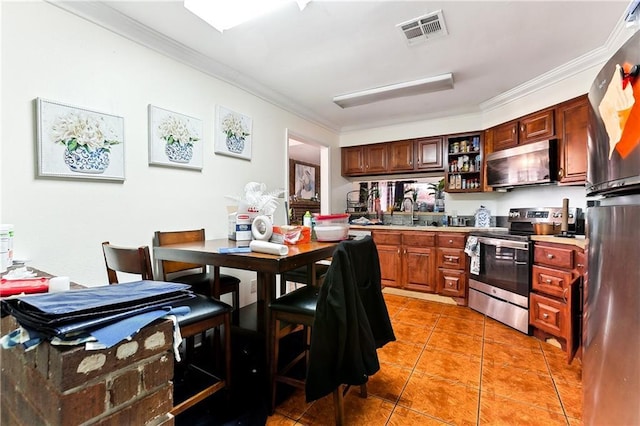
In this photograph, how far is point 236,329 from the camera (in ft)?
7.47

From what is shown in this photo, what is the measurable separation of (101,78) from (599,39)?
3.62 metres

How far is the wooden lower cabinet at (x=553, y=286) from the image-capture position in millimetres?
2281

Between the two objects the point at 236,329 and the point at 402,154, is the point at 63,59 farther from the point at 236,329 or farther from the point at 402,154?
the point at 402,154

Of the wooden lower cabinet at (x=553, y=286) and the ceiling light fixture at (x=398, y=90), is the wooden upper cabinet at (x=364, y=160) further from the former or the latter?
the wooden lower cabinet at (x=553, y=286)

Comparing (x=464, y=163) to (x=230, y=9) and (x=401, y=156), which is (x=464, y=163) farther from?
(x=230, y=9)

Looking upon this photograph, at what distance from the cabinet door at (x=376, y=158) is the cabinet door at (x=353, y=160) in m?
0.09

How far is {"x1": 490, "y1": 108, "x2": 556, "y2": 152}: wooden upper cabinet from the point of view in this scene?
2.85m

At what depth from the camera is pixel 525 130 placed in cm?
309

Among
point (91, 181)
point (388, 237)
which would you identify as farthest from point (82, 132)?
point (388, 237)

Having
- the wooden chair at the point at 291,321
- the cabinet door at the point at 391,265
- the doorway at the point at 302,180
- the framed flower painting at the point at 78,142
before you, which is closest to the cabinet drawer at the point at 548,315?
the cabinet door at the point at 391,265

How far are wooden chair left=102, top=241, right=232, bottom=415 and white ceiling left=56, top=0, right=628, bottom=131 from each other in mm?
1558

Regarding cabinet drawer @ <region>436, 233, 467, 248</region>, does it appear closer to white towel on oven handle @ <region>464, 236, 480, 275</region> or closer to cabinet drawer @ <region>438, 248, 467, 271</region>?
cabinet drawer @ <region>438, 248, 467, 271</region>

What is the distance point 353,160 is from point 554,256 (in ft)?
9.67

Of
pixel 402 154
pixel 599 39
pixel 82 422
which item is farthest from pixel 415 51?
pixel 82 422
